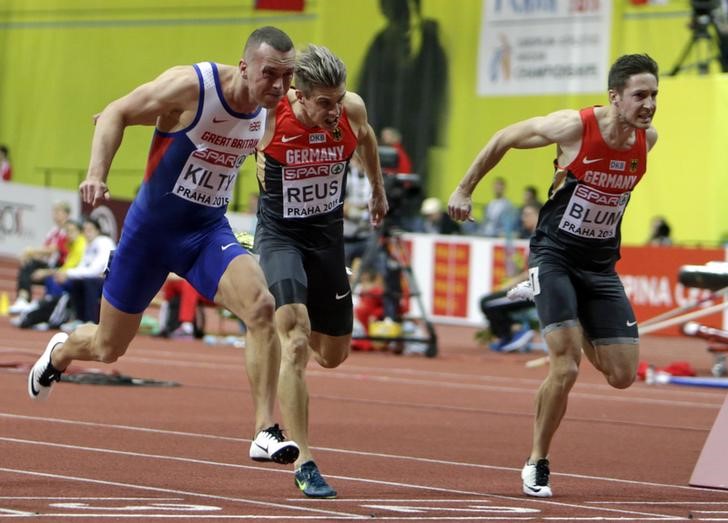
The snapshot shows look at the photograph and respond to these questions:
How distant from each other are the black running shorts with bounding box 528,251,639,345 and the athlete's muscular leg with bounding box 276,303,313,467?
49.9 inches

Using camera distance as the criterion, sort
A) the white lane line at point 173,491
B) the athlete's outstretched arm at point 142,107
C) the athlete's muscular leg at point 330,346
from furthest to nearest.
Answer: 1. the athlete's muscular leg at point 330,346
2. the athlete's outstretched arm at point 142,107
3. the white lane line at point 173,491

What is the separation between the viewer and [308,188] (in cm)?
890

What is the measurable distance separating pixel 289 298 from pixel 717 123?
15485 millimetres

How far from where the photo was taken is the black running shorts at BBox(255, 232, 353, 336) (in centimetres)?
870

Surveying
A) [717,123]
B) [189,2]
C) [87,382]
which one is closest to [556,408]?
[87,382]

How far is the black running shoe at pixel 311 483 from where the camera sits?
25.7ft

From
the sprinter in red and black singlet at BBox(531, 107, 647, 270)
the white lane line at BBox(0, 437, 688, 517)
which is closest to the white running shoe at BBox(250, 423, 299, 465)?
the white lane line at BBox(0, 437, 688, 517)

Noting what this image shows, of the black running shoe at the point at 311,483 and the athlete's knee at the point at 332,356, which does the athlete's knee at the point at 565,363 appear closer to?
the athlete's knee at the point at 332,356

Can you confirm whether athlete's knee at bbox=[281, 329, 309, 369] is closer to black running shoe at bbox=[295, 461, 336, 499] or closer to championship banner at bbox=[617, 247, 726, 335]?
black running shoe at bbox=[295, 461, 336, 499]

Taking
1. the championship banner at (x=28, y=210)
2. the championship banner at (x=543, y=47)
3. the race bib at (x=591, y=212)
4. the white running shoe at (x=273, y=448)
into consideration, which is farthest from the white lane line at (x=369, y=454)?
the championship banner at (x=28, y=210)

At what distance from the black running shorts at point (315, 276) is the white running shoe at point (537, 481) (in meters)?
1.34

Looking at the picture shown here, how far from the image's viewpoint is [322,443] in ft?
35.2

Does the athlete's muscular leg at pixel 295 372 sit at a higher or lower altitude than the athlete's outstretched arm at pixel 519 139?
lower

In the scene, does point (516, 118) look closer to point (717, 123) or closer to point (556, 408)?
point (717, 123)
